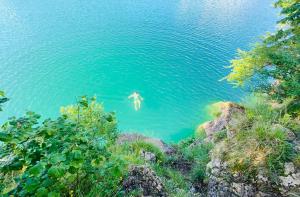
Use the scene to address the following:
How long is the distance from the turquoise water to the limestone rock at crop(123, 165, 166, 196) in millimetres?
10950

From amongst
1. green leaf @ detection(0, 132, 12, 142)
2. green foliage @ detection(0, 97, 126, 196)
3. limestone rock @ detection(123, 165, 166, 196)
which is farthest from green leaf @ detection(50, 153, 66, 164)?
limestone rock @ detection(123, 165, 166, 196)

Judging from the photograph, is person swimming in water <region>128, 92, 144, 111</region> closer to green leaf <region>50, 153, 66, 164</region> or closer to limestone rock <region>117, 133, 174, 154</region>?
limestone rock <region>117, 133, 174, 154</region>

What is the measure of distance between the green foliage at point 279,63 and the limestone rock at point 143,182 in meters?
5.06

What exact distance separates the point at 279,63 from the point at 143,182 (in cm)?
690

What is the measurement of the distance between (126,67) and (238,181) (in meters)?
16.6

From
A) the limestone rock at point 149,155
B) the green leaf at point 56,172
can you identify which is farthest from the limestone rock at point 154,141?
the green leaf at point 56,172

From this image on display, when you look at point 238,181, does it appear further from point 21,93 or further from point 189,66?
point 189,66

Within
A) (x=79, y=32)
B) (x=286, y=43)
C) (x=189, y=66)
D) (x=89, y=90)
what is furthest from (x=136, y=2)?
(x=286, y=43)

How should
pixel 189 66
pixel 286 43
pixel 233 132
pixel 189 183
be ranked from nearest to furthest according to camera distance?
pixel 233 132 < pixel 189 183 < pixel 286 43 < pixel 189 66

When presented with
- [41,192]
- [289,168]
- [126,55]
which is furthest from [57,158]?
[126,55]

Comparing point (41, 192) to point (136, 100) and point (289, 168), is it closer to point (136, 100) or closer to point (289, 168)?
point (289, 168)

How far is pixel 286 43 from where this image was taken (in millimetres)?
9805

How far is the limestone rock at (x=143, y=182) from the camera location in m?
3.80

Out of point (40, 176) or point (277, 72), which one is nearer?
point (40, 176)
